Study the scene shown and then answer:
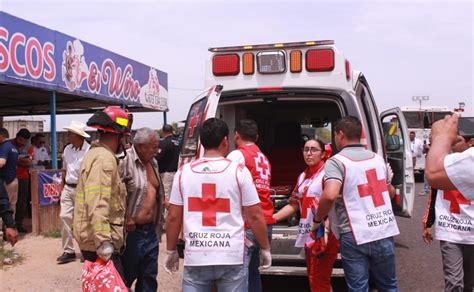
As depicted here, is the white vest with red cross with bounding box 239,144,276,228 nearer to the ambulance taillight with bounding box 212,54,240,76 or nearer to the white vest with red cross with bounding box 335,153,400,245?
the white vest with red cross with bounding box 335,153,400,245

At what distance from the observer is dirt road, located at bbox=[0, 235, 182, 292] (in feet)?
19.7

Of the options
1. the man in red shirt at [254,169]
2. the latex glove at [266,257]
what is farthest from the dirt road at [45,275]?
the latex glove at [266,257]

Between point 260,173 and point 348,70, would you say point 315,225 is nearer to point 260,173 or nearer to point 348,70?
point 260,173

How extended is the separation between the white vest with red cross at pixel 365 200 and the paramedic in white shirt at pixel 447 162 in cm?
111

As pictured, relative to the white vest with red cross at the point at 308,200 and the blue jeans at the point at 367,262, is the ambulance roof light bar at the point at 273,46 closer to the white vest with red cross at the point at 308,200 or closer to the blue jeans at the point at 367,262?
the white vest with red cross at the point at 308,200

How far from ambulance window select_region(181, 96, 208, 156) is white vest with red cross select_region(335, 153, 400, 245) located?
1.85m

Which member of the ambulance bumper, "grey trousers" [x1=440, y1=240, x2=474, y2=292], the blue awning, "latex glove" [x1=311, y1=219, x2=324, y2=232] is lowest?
the ambulance bumper

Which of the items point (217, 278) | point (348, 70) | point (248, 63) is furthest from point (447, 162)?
point (248, 63)

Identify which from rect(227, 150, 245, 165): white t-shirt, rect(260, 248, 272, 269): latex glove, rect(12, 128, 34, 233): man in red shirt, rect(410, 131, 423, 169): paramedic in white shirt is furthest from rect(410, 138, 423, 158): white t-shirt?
rect(260, 248, 272, 269): latex glove

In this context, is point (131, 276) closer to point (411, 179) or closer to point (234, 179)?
point (234, 179)

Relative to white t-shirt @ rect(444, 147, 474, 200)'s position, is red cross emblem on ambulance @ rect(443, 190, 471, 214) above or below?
below

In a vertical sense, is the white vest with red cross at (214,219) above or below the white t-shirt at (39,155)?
below

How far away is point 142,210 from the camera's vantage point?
423cm

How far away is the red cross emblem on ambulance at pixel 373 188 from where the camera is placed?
12.9ft
